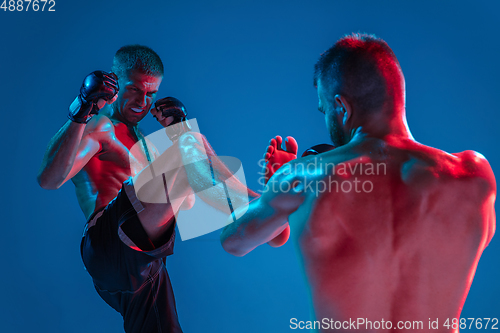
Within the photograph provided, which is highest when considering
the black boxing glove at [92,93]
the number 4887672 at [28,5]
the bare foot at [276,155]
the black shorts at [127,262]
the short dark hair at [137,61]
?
the number 4887672 at [28,5]

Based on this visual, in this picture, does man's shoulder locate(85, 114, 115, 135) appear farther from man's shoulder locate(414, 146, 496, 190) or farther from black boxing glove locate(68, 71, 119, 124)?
man's shoulder locate(414, 146, 496, 190)

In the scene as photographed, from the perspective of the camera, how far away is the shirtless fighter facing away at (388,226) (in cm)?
79

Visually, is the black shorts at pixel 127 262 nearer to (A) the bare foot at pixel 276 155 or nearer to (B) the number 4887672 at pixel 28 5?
(A) the bare foot at pixel 276 155

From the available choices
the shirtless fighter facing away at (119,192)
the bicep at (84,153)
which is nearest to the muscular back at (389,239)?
the shirtless fighter facing away at (119,192)

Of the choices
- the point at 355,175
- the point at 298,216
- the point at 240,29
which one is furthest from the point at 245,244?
the point at 240,29

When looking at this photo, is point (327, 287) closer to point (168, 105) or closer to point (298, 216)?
point (298, 216)

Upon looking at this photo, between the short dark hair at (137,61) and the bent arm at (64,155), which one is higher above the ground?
the short dark hair at (137,61)

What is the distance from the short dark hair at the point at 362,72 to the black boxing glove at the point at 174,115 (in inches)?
32.2

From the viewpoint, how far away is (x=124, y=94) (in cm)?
184

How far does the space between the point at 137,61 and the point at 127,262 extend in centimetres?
89

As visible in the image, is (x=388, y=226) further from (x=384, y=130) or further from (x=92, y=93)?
(x=92, y=93)

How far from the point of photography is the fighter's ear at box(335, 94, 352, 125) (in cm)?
91

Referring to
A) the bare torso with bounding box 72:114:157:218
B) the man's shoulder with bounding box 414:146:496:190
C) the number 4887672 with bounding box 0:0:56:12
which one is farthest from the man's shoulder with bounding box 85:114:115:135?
the number 4887672 with bounding box 0:0:56:12

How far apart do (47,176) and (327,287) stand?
3.81ft
